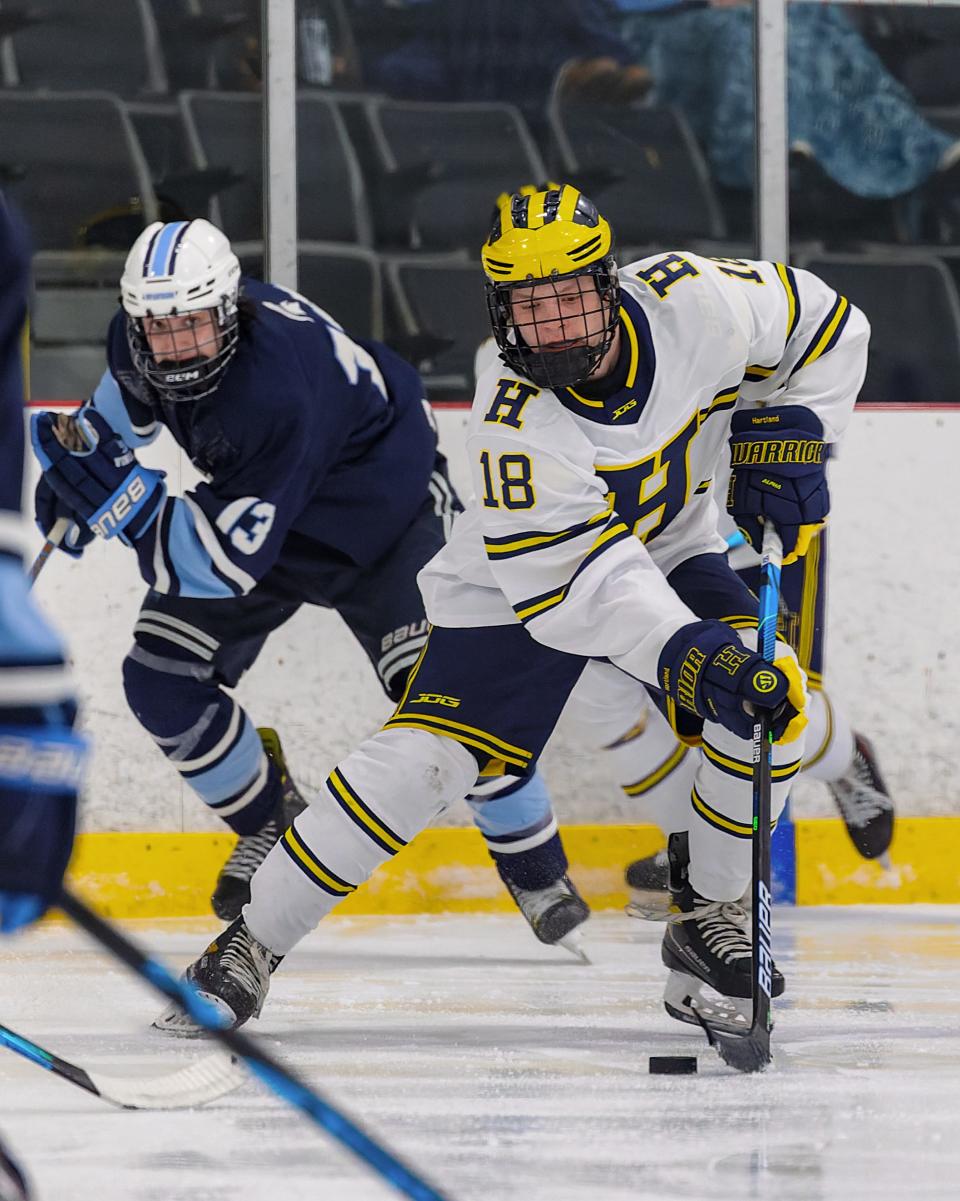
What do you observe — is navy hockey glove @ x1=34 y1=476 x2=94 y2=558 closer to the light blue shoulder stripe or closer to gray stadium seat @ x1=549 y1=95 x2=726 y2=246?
the light blue shoulder stripe

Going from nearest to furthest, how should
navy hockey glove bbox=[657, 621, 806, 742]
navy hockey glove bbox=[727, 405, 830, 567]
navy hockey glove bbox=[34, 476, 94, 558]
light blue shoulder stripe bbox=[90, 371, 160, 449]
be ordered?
1. navy hockey glove bbox=[657, 621, 806, 742]
2. navy hockey glove bbox=[727, 405, 830, 567]
3. navy hockey glove bbox=[34, 476, 94, 558]
4. light blue shoulder stripe bbox=[90, 371, 160, 449]

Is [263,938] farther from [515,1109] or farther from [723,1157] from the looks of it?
[723,1157]

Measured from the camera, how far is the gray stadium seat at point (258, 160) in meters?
3.58

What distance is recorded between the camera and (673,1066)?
204 centimetres

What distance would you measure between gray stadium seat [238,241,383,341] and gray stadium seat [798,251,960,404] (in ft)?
3.08

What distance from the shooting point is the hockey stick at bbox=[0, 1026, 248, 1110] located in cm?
176

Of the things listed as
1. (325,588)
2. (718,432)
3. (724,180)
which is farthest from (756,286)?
(724,180)

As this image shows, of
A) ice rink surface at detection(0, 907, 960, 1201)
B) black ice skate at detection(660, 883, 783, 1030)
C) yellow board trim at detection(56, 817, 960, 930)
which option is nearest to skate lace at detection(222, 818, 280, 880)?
ice rink surface at detection(0, 907, 960, 1201)

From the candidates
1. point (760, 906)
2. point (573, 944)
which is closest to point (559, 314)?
point (760, 906)

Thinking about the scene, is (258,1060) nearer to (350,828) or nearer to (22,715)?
(22,715)

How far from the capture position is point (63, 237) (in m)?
3.55

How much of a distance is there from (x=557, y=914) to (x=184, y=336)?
1077mm

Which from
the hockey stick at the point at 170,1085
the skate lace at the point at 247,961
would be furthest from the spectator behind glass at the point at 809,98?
the hockey stick at the point at 170,1085

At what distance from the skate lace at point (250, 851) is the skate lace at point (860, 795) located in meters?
1.03
